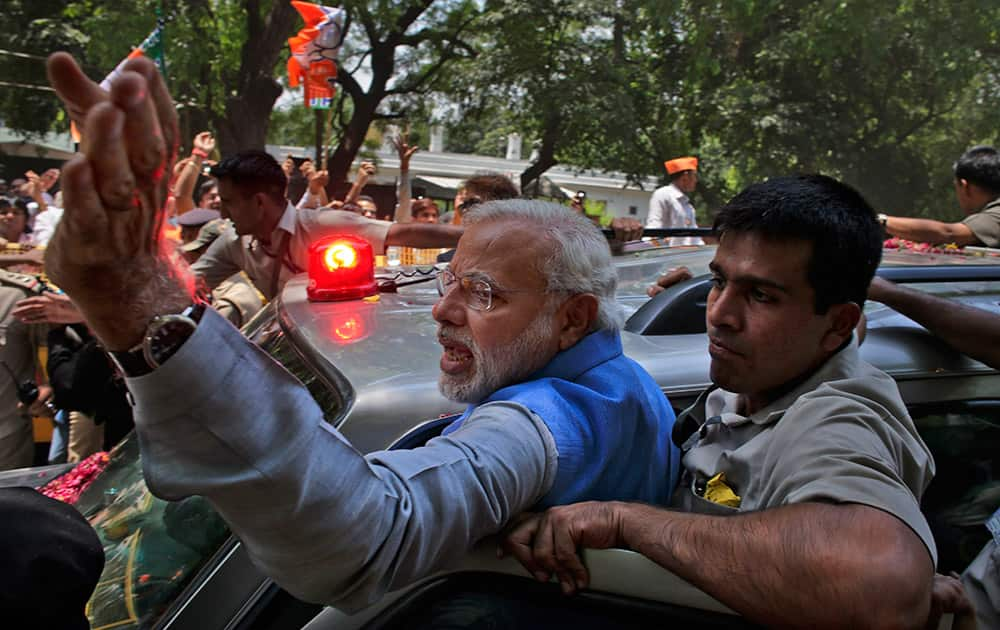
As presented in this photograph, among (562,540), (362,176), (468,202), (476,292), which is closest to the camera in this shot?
(562,540)

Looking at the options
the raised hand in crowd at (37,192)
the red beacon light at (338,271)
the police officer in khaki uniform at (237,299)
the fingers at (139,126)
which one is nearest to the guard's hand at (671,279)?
the red beacon light at (338,271)

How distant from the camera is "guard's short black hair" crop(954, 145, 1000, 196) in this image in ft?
13.4

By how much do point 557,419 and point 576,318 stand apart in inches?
14.0

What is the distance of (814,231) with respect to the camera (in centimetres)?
174

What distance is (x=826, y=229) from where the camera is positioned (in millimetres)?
1731

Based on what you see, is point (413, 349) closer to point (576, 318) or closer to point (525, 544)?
point (576, 318)

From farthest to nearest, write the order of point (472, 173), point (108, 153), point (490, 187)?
point (472, 173)
point (490, 187)
point (108, 153)

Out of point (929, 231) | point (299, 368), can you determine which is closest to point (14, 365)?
point (299, 368)

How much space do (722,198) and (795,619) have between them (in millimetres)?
19048

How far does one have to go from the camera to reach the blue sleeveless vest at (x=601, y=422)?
1467mm

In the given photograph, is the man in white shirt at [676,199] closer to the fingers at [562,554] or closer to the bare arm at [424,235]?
the bare arm at [424,235]

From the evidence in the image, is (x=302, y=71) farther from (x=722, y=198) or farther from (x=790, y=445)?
(x=722, y=198)

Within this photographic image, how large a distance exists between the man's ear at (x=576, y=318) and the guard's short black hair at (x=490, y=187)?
261cm

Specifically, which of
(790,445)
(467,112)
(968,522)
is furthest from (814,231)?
(467,112)
